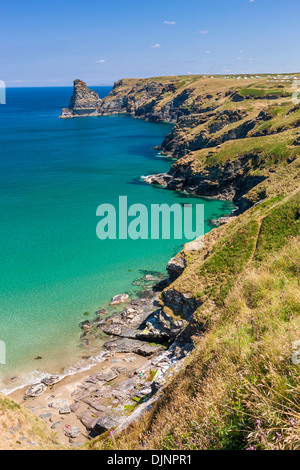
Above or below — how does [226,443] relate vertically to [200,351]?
above

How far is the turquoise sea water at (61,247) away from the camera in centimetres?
3356

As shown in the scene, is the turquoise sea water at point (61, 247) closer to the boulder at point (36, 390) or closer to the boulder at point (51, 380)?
the boulder at point (51, 380)

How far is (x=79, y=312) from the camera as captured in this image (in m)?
37.2

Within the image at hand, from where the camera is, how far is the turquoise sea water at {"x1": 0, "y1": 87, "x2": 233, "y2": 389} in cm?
3356

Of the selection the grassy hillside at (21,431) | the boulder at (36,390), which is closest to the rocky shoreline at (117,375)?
the boulder at (36,390)

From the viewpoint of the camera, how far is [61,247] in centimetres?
5488

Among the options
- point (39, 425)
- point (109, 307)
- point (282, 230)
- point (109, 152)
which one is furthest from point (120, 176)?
point (39, 425)

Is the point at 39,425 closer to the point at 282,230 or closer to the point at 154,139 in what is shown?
the point at 282,230

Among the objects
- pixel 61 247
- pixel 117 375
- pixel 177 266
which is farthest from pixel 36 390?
pixel 61 247

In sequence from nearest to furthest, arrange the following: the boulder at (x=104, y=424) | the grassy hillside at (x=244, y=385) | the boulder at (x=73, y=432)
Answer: the grassy hillside at (x=244, y=385) < the boulder at (x=104, y=424) < the boulder at (x=73, y=432)

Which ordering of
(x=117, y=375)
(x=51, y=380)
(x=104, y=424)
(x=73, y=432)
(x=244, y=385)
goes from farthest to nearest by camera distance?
1. (x=117, y=375)
2. (x=51, y=380)
3. (x=73, y=432)
4. (x=104, y=424)
5. (x=244, y=385)

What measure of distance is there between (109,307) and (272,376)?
108 ft

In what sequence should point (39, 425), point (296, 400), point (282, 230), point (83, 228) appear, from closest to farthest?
point (296, 400), point (39, 425), point (282, 230), point (83, 228)

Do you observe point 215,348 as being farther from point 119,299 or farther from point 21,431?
point 119,299
